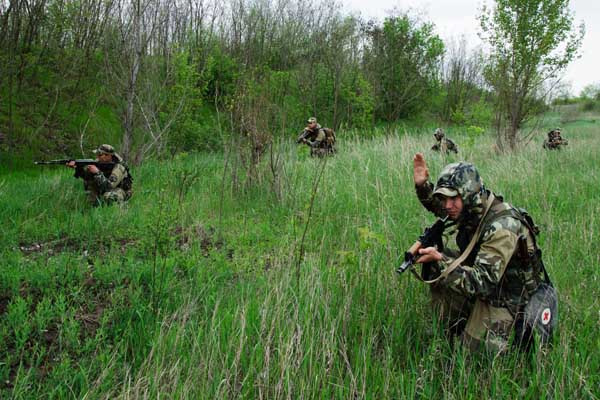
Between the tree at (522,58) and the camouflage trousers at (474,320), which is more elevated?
the tree at (522,58)

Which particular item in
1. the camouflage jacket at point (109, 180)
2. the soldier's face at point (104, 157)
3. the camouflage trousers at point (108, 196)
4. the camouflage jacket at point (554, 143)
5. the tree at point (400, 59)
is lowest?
the camouflage trousers at point (108, 196)

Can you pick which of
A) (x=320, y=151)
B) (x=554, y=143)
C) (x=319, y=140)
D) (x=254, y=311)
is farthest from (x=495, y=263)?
(x=554, y=143)

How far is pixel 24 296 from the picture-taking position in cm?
315

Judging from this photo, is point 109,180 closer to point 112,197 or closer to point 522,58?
point 112,197

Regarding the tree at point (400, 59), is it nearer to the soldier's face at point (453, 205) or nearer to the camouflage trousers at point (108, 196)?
the camouflage trousers at point (108, 196)

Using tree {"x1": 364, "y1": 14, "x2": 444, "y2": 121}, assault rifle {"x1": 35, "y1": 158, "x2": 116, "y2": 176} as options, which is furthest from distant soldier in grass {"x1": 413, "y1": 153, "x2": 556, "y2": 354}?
tree {"x1": 364, "y1": 14, "x2": 444, "y2": 121}

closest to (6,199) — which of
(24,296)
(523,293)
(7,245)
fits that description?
(7,245)

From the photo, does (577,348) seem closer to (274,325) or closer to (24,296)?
(274,325)

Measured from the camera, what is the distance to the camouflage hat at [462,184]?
8.70 ft

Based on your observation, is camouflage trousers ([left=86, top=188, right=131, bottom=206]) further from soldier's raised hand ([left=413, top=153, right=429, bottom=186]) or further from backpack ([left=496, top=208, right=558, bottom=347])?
backpack ([left=496, top=208, right=558, bottom=347])

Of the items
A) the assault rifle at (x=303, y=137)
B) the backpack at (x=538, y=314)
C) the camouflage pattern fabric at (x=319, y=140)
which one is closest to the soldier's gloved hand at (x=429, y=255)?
the backpack at (x=538, y=314)

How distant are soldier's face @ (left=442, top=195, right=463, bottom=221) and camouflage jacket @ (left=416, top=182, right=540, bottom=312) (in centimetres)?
6

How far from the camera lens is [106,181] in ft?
19.4

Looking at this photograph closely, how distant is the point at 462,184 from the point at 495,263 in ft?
1.54
